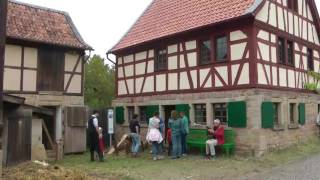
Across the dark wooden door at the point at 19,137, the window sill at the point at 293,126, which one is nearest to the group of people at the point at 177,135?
the window sill at the point at 293,126

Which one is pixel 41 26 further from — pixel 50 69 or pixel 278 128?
pixel 278 128

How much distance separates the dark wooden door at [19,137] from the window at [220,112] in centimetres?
Result: 728

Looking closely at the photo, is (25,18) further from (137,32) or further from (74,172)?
(74,172)

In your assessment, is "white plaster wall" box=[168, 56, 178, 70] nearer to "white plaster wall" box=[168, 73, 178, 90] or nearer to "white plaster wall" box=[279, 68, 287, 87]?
"white plaster wall" box=[168, 73, 178, 90]

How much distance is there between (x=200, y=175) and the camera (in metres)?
11.8

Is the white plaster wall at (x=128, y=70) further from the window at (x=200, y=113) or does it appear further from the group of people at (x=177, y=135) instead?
the group of people at (x=177, y=135)

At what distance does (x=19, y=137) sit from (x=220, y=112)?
7749mm

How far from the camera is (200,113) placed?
17.4m

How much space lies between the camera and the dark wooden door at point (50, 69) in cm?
1784

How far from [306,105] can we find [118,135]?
937 centimetres

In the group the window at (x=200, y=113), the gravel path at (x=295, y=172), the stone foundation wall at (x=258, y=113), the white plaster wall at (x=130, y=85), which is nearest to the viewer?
the gravel path at (x=295, y=172)

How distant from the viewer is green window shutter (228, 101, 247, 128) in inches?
599

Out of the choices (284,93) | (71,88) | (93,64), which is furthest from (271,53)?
(93,64)

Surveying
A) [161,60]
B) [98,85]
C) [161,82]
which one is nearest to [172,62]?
[161,60]
